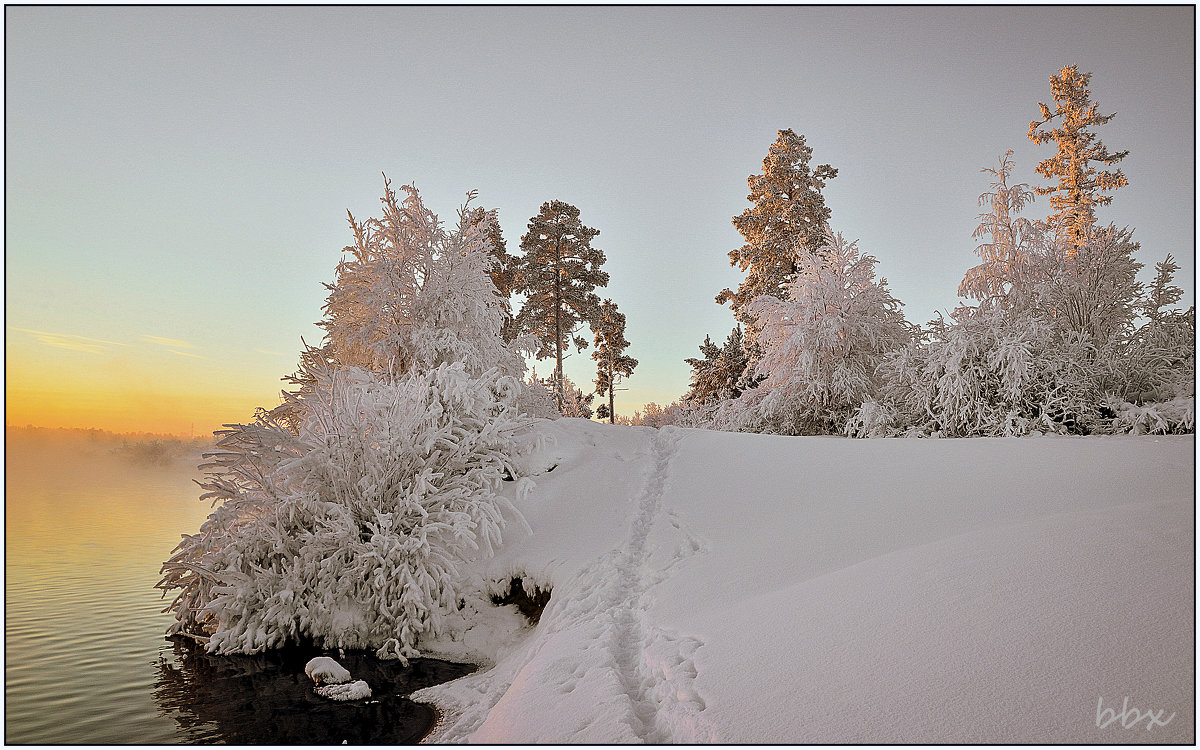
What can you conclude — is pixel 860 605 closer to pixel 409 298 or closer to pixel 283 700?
pixel 283 700

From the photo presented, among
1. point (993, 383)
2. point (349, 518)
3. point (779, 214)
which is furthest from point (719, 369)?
point (349, 518)

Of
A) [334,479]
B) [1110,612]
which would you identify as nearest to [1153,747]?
[1110,612]

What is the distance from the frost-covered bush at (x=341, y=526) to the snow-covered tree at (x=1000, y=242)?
11.4 metres

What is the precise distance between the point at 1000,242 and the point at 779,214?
962cm

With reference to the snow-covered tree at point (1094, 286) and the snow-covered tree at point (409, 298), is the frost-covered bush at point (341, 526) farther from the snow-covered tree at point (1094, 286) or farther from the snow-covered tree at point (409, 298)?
the snow-covered tree at point (1094, 286)

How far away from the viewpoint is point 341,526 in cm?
754

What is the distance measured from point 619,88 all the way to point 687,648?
234 inches

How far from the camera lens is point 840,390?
14133 millimetres

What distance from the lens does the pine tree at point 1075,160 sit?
18.6 metres

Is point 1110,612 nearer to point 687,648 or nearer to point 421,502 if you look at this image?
point 687,648

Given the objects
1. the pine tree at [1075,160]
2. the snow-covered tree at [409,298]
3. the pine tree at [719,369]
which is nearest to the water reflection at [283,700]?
the snow-covered tree at [409,298]

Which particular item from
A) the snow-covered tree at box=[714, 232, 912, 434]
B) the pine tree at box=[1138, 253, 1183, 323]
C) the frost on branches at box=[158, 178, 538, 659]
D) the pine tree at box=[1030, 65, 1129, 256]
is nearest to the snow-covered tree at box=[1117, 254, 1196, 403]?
A: the pine tree at box=[1138, 253, 1183, 323]

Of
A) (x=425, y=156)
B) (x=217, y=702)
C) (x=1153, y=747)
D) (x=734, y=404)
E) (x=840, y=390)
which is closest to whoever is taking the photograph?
(x=1153, y=747)

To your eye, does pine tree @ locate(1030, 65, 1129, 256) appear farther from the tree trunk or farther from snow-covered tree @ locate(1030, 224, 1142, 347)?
the tree trunk
